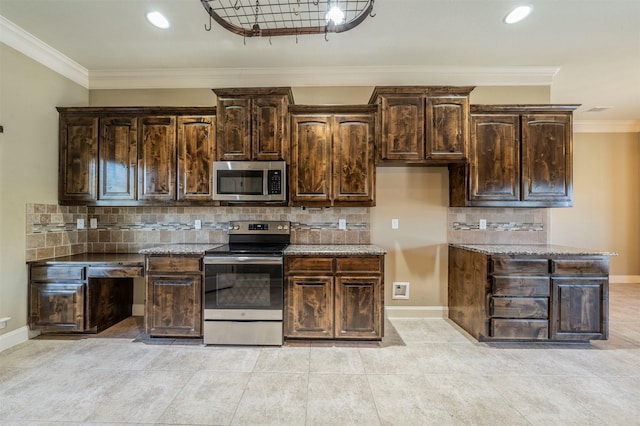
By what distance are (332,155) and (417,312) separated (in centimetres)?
209

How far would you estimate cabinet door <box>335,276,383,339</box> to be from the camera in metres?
2.77

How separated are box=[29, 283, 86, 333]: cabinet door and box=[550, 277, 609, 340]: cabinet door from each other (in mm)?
4532

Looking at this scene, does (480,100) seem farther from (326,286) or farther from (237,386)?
(237,386)

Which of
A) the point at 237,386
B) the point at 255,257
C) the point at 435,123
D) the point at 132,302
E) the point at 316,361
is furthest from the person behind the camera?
the point at 132,302

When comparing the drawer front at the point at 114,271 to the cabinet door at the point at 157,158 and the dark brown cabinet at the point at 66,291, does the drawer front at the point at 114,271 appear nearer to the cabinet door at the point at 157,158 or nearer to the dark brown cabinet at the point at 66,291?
the dark brown cabinet at the point at 66,291

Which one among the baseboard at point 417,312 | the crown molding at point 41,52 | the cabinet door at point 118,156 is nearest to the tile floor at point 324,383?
the baseboard at point 417,312

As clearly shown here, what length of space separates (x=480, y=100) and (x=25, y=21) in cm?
458

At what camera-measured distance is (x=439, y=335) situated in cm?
299

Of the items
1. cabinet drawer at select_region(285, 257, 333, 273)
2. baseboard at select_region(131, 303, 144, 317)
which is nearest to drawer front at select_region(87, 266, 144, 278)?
baseboard at select_region(131, 303, 144, 317)

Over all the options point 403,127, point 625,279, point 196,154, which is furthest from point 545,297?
point 625,279

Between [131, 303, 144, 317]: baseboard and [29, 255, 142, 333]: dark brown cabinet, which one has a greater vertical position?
[29, 255, 142, 333]: dark brown cabinet

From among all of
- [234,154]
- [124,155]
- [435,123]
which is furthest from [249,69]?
[435,123]

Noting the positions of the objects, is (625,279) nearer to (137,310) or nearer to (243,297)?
(243,297)

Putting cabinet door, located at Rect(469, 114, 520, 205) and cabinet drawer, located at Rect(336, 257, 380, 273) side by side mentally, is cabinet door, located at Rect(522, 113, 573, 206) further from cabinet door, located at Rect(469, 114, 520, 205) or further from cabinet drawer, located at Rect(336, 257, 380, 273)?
cabinet drawer, located at Rect(336, 257, 380, 273)
